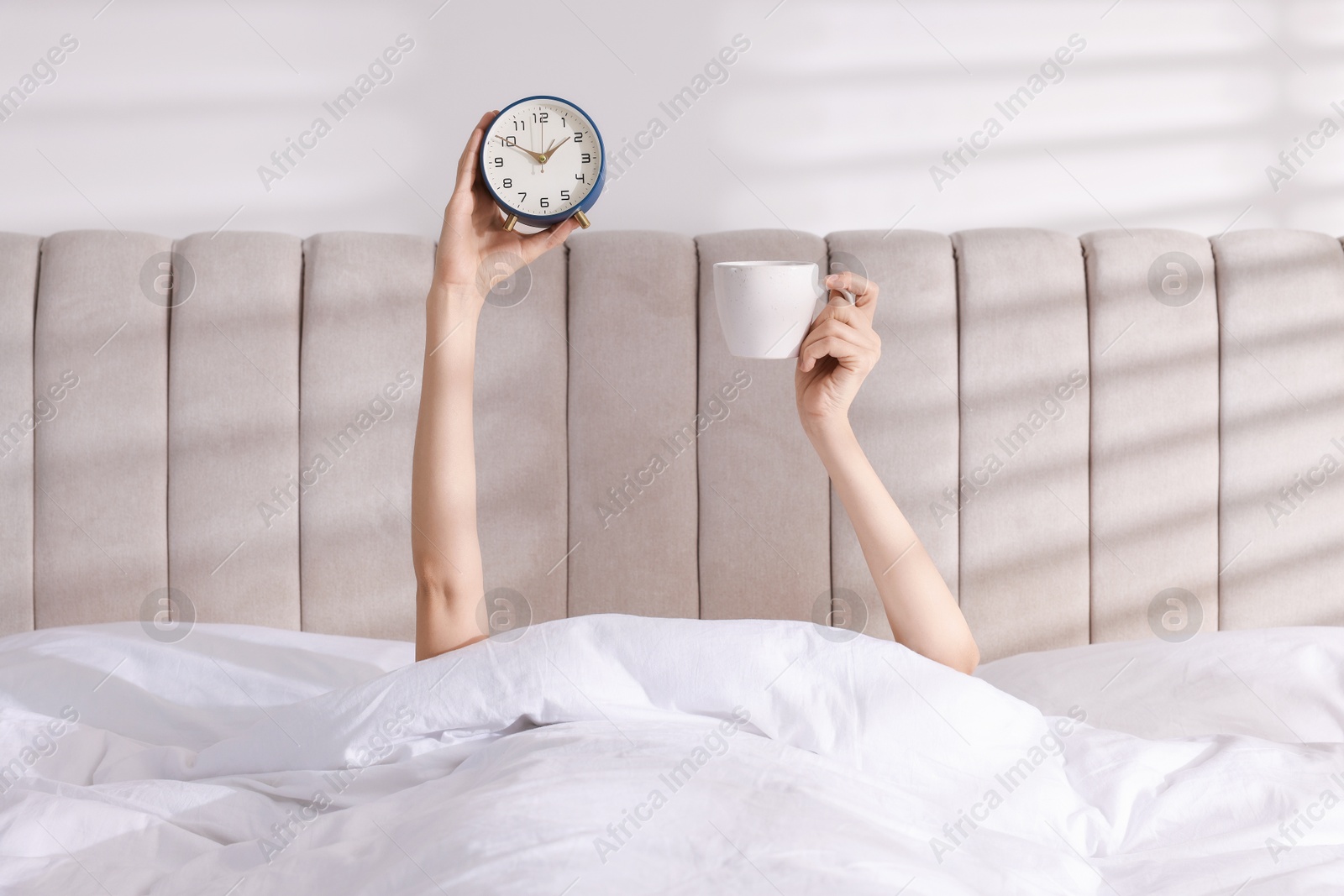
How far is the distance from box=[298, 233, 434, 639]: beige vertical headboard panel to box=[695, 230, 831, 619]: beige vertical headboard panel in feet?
1.44

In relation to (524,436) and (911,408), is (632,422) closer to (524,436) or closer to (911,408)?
(524,436)

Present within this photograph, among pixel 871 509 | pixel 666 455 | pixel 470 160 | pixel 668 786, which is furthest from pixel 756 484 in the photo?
pixel 668 786

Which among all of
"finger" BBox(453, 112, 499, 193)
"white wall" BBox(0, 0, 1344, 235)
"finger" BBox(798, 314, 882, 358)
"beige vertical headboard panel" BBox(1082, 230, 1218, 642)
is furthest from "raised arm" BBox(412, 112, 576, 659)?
"beige vertical headboard panel" BBox(1082, 230, 1218, 642)

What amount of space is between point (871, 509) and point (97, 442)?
3.63 ft

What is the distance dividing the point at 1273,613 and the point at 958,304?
69 cm

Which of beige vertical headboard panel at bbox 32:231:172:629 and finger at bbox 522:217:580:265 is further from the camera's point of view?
beige vertical headboard panel at bbox 32:231:172:629

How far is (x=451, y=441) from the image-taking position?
98cm

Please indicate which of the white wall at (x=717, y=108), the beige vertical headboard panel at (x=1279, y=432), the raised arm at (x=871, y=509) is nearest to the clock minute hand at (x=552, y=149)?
the raised arm at (x=871, y=509)

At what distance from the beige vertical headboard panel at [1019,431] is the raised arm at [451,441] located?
70 centimetres

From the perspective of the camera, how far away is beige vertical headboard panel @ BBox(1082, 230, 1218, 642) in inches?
53.7

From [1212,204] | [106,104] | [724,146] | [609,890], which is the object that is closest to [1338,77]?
[1212,204]

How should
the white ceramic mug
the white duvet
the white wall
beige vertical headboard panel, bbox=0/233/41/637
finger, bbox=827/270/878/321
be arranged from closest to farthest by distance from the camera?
the white duvet → the white ceramic mug → finger, bbox=827/270/878/321 → beige vertical headboard panel, bbox=0/233/41/637 → the white wall

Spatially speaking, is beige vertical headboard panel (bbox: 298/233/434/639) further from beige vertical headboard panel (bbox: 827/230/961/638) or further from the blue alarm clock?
beige vertical headboard panel (bbox: 827/230/961/638)

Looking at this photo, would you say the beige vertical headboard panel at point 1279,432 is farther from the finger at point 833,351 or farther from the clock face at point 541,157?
the clock face at point 541,157
